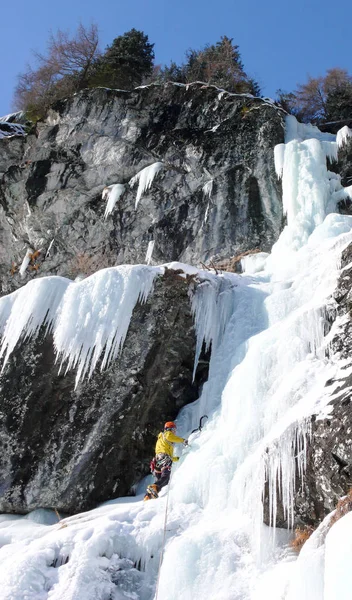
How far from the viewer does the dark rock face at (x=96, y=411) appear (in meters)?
8.13

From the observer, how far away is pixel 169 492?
670cm

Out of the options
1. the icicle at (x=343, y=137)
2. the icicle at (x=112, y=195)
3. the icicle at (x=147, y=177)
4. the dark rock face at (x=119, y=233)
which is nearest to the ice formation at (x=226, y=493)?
the dark rock face at (x=119, y=233)

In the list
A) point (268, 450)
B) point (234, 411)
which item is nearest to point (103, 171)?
point (234, 411)

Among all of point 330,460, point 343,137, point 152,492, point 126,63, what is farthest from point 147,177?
point 330,460

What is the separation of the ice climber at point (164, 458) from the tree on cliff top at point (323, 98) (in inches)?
516

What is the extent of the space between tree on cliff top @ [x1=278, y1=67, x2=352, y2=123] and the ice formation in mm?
9703

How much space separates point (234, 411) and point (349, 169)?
349 inches

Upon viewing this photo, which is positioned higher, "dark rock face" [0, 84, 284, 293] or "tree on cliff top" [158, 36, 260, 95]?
"tree on cliff top" [158, 36, 260, 95]

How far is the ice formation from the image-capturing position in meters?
5.10

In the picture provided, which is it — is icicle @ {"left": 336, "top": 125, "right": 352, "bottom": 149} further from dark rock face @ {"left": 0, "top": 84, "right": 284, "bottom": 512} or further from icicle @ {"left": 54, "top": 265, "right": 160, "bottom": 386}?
icicle @ {"left": 54, "top": 265, "right": 160, "bottom": 386}

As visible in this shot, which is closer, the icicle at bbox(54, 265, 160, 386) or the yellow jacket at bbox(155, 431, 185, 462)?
the yellow jacket at bbox(155, 431, 185, 462)

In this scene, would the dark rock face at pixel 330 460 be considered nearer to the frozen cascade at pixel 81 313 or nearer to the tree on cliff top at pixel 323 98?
the frozen cascade at pixel 81 313

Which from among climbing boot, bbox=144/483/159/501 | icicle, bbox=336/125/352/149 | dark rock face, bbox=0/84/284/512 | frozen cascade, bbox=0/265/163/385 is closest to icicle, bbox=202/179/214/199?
dark rock face, bbox=0/84/284/512

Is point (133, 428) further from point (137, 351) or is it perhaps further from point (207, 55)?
point (207, 55)
